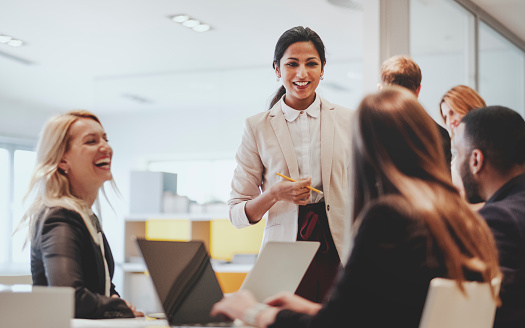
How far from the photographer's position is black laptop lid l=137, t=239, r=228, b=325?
151 cm

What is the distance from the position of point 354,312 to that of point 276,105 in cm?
141

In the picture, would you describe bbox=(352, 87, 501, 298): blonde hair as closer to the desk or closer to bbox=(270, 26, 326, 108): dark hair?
the desk

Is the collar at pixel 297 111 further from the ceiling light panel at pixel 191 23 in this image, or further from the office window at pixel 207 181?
the office window at pixel 207 181

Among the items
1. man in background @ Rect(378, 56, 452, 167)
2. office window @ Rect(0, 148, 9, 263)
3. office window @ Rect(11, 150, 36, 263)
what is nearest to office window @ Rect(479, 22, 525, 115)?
man in background @ Rect(378, 56, 452, 167)

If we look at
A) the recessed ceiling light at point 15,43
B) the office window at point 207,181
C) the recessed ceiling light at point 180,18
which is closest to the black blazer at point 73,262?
the recessed ceiling light at point 180,18

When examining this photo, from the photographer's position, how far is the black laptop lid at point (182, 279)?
59.5 inches

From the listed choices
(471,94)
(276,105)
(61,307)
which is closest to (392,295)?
(61,307)

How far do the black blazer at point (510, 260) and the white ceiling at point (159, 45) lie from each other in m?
4.04

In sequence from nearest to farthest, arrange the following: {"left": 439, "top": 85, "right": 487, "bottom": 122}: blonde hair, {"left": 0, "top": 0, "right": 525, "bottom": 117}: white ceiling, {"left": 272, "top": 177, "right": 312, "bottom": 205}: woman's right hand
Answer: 1. {"left": 272, "top": 177, "right": 312, "bottom": 205}: woman's right hand
2. {"left": 439, "top": 85, "right": 487, "bottom": 122}: blonde hair
3. {"left": 0, "top": 0, "right": 525, "bottom": 117}: white ceiling

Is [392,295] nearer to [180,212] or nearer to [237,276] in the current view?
[237,276]

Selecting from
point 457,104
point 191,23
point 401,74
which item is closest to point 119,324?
point 401,74

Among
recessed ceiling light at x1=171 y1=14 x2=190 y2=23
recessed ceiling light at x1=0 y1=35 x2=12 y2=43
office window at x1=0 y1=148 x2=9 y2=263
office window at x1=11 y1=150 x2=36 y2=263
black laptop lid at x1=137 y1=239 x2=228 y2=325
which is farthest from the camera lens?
office window at x1=11 y1=150 x2=36 y2=263

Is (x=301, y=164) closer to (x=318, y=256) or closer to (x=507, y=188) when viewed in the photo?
(x=318, y=256)

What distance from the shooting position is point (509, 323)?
5.27 feet
